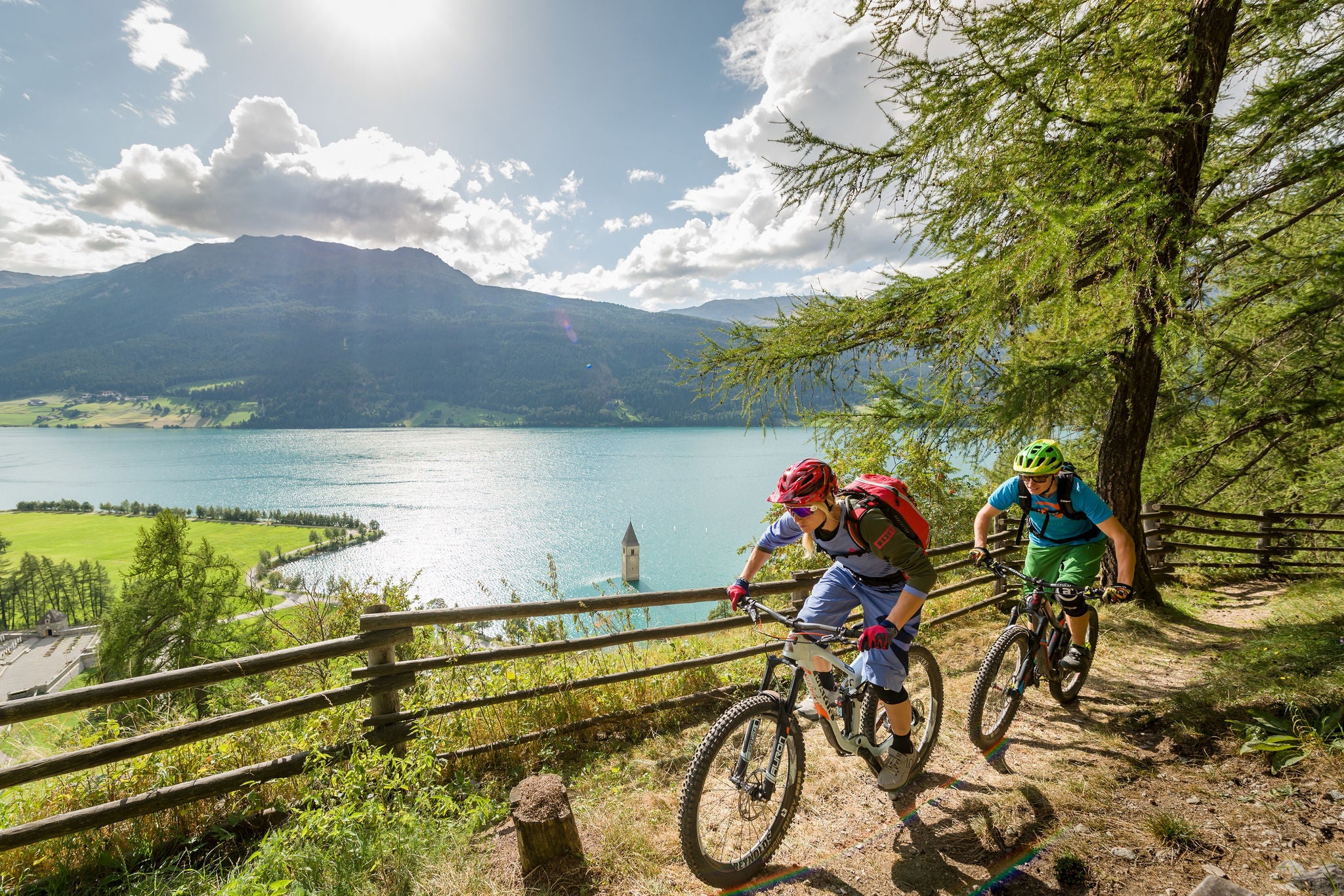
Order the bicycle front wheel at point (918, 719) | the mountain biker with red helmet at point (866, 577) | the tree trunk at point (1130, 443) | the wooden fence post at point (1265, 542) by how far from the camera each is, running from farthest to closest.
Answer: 1. the wooden fence post at point (1265, 542)
2. the tree trunk at point (1130, 443)
3. the bicycle front wheel at point (918, 719)
4. the mountain biker with red helmet at point (866, 577)

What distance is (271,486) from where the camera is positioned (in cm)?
12838

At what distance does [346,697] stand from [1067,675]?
611cm

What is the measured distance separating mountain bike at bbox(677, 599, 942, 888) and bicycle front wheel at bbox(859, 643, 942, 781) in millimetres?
281

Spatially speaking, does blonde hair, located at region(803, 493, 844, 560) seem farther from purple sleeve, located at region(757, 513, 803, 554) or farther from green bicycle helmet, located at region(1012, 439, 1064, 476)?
green bicycle helmet, located at region(1012, 439, 1064, 476)

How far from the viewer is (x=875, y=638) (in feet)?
9.91

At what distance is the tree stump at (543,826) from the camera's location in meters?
3.12

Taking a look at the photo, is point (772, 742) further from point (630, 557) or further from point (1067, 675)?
point (630, 557)

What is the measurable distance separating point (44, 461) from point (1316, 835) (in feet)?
912

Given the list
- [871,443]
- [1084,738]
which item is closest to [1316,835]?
[1084,738]

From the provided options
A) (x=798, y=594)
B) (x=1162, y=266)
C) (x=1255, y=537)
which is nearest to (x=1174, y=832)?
(x=798, y=594)

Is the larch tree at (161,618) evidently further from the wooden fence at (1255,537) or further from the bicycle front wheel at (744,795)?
the wooden fence at (1255,537)

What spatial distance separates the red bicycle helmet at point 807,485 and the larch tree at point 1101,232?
2079 mm

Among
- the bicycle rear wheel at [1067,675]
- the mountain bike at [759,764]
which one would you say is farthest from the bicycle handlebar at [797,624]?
the bicycle rear wheel at [1067,675]

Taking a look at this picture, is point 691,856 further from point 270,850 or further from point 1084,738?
point 1084,738
